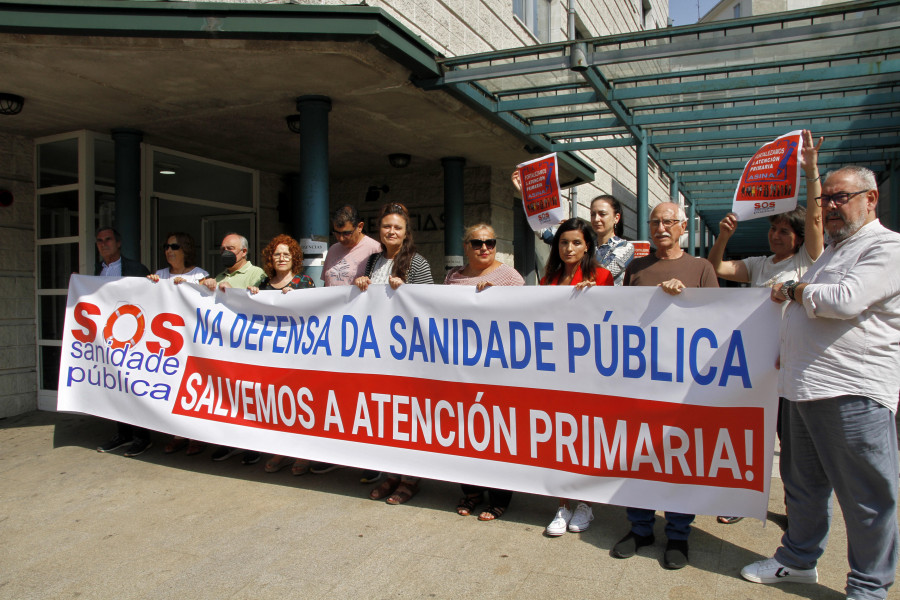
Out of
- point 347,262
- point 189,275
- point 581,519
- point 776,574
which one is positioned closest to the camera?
point 776,574

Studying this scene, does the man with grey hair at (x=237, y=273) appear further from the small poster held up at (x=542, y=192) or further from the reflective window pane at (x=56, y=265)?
the reflective window pane at (x=56, y=265)

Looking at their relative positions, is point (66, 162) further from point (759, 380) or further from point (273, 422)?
point (759, 380)

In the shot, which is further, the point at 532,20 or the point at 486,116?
the point at 532,20

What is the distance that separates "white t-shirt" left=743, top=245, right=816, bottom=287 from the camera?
3.42 metres

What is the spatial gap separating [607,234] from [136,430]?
3928 mm

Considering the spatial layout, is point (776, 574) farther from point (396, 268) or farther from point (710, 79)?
point (710, 79)

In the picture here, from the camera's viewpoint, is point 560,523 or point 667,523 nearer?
A: point 667,523

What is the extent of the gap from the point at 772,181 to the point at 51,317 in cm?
701

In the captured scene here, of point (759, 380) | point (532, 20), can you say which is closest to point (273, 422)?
point (759, 380)

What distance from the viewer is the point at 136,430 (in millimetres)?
4965

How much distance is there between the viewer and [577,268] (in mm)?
3459

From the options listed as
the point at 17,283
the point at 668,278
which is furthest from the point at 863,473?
the point at 17,283

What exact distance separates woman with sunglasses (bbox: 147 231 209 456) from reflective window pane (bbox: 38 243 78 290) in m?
2.30

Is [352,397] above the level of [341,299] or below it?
below
